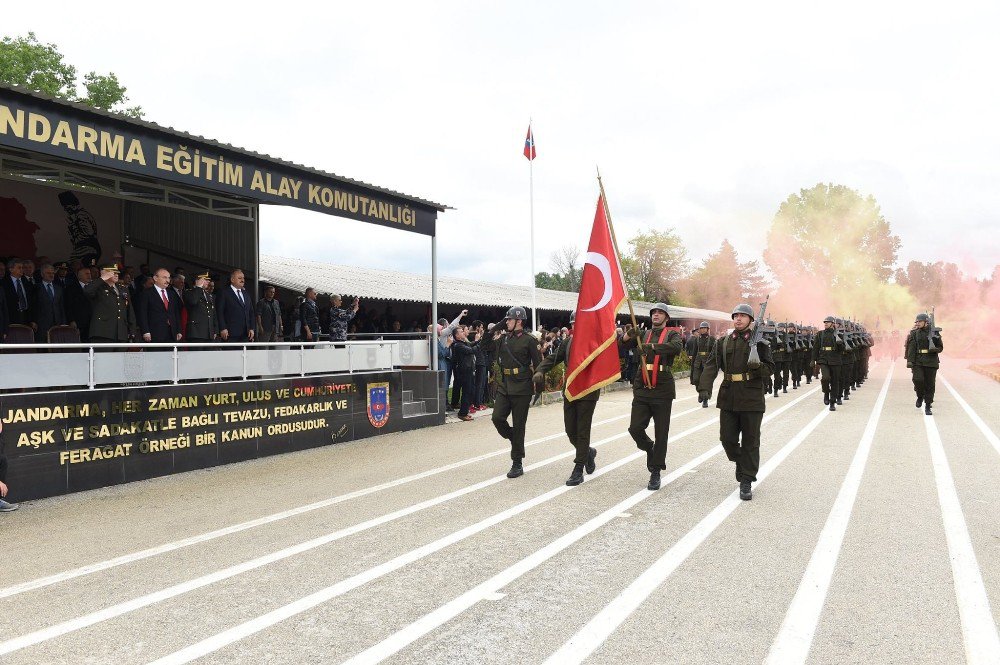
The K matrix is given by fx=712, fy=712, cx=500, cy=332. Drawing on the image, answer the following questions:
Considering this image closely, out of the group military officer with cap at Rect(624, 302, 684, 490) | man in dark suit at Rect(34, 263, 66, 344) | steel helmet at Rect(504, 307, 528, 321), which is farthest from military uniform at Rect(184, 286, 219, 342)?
military officer with cap at Rect(624, 302, 684, 490)

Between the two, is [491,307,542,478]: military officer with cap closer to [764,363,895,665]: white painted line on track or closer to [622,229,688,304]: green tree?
[764,363,895,665]: white painted line on track

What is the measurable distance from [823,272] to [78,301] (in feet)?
257

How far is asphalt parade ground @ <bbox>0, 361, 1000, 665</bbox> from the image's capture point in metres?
3.52

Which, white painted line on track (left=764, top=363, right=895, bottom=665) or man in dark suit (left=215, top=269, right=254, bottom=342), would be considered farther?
man in dark suit (left=215, top=269, right=254, bottom=342)

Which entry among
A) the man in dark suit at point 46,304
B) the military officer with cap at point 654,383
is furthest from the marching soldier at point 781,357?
the man in dark suit at point 46,304

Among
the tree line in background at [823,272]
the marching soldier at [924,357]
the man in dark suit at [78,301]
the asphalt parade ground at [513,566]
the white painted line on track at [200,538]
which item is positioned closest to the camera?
the asphalt parade ground at [513,566]

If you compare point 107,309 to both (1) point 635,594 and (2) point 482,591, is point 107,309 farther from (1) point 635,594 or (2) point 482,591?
(1) point 635,594

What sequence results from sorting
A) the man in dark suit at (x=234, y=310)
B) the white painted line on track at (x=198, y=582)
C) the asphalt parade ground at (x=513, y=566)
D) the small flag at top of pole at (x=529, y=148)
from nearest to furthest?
the asphalt parade ground at (x=513, y=566)
the white painted line on track at (x=198, y=582)
the man in dark suit at (x=234, y=310)
the small flag at top of pole at (x=529, y=148)

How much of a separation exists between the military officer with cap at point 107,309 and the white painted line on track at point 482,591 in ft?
22.2

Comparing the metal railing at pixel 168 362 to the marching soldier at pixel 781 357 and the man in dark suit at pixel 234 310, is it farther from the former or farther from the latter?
the marching soldier at pixel 781 357

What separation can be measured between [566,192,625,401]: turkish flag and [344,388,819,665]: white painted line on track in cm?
136

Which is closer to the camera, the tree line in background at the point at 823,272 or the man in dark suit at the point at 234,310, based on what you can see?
the man in dark suit at the point at 234,310

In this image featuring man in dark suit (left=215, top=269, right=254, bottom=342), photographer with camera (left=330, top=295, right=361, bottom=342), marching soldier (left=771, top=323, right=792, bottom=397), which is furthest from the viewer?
marching soldier (left=771, top=323, right=792, bottom=397)

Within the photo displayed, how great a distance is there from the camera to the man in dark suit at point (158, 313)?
383 inches
